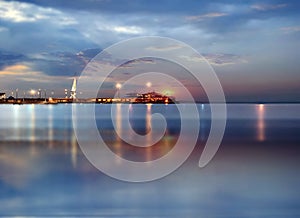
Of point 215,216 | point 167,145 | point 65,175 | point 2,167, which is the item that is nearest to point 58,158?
point 2,167

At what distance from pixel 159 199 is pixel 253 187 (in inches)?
125

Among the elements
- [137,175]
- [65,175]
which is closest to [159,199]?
[137,175]

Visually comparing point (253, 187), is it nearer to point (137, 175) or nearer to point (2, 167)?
point (137, 175)

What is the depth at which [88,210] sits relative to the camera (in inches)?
362

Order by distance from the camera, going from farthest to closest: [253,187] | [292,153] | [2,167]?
[292,153] < [2,167] < [253,187]

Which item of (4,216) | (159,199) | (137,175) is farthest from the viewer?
(137,175)

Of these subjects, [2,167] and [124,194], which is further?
[2,167]

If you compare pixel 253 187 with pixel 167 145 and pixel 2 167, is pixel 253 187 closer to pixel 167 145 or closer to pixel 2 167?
pixel 2 167

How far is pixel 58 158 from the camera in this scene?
17375 millimetres

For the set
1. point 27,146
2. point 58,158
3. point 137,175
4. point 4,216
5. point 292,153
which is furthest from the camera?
point 27,146

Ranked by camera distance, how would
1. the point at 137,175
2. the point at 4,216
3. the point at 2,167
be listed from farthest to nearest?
the point at 2,167 < the point at 137,175 < the point at 4,216

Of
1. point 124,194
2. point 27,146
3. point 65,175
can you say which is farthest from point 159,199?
point 27,146

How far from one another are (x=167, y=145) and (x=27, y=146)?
771cm

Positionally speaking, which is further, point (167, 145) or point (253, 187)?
point (167, 145)
